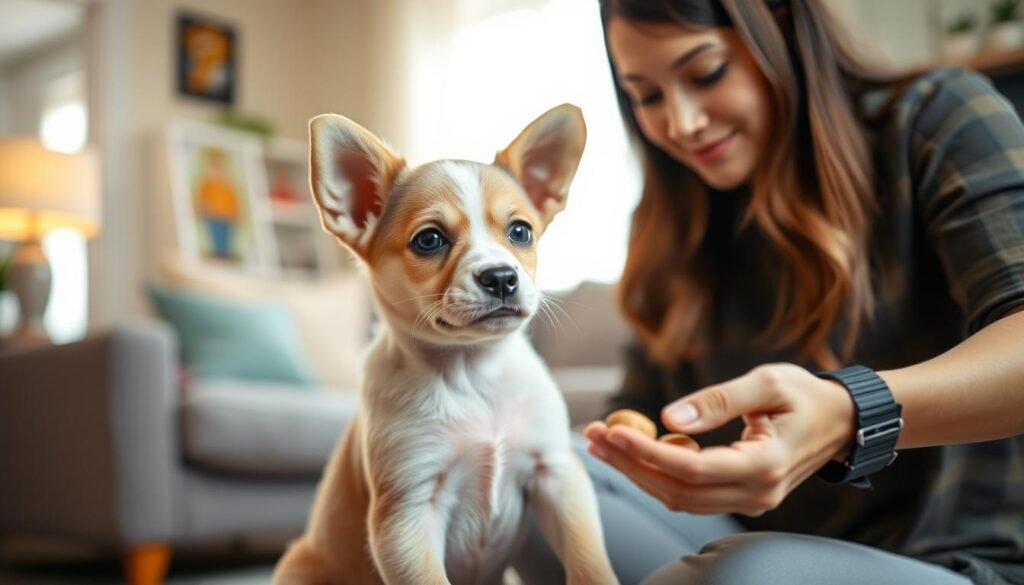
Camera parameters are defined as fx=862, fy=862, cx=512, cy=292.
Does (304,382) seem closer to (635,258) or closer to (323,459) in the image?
(323,459)

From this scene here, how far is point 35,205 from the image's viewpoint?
3344 millimetres

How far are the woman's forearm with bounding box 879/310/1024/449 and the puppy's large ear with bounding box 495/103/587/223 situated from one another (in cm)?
35

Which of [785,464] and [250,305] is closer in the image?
[785,464]

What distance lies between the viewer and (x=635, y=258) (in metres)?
1.42

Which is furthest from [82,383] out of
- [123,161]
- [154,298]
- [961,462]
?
[123,161]

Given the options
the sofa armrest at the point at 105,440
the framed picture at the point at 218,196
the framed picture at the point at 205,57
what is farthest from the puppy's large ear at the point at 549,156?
the framed picture at the point at 205,57

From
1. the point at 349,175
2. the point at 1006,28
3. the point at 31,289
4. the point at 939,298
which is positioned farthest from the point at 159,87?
the point at 939,298

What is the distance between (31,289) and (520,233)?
10.4ft

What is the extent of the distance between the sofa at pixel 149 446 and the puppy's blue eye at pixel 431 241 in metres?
1.28

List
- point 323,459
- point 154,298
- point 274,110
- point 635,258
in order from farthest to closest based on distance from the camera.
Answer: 1. point 274,110
2. point 154,298
3. point 323,459
4. point 635,258

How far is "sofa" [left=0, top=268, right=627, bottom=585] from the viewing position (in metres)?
2.29

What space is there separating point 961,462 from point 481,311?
2.23ft

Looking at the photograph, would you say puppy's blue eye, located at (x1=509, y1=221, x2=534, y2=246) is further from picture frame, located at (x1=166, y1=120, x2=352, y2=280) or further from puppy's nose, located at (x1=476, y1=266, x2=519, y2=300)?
picture frame, located at (x1=166, y1=120, x2=352, y2=280)

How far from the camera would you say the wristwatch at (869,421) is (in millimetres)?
734
